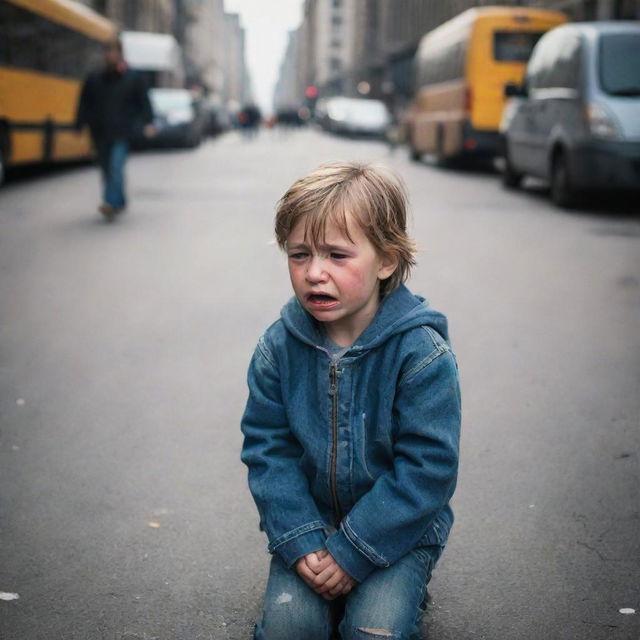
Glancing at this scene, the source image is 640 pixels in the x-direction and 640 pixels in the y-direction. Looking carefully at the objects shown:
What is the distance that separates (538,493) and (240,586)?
118 cm

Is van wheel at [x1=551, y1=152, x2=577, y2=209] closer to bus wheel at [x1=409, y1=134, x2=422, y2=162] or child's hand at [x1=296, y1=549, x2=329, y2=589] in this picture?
child's hand at [x1=296, y1=549, x2=329, y2=589]

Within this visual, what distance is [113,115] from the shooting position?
11.5 metres

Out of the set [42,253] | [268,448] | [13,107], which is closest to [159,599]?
[268,448]

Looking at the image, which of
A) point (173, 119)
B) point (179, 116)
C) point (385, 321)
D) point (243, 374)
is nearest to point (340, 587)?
point (385, 321)

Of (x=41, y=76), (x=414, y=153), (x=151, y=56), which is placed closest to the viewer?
(x=41, y=76)

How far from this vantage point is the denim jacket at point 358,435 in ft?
7.59

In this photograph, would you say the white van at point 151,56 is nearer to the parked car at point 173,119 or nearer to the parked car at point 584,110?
the parked car at point 173,119

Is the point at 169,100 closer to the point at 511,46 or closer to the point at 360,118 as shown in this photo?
the point at 511,46

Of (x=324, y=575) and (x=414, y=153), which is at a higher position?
(x=324, y=575)

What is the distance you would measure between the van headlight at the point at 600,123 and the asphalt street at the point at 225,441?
76.4 inches

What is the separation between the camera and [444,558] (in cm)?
305

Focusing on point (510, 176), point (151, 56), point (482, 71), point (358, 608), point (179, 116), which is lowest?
point (510, 176)

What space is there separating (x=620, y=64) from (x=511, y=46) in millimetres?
6885

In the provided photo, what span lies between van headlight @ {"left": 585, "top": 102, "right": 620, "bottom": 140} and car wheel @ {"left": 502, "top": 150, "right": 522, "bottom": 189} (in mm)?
3593
